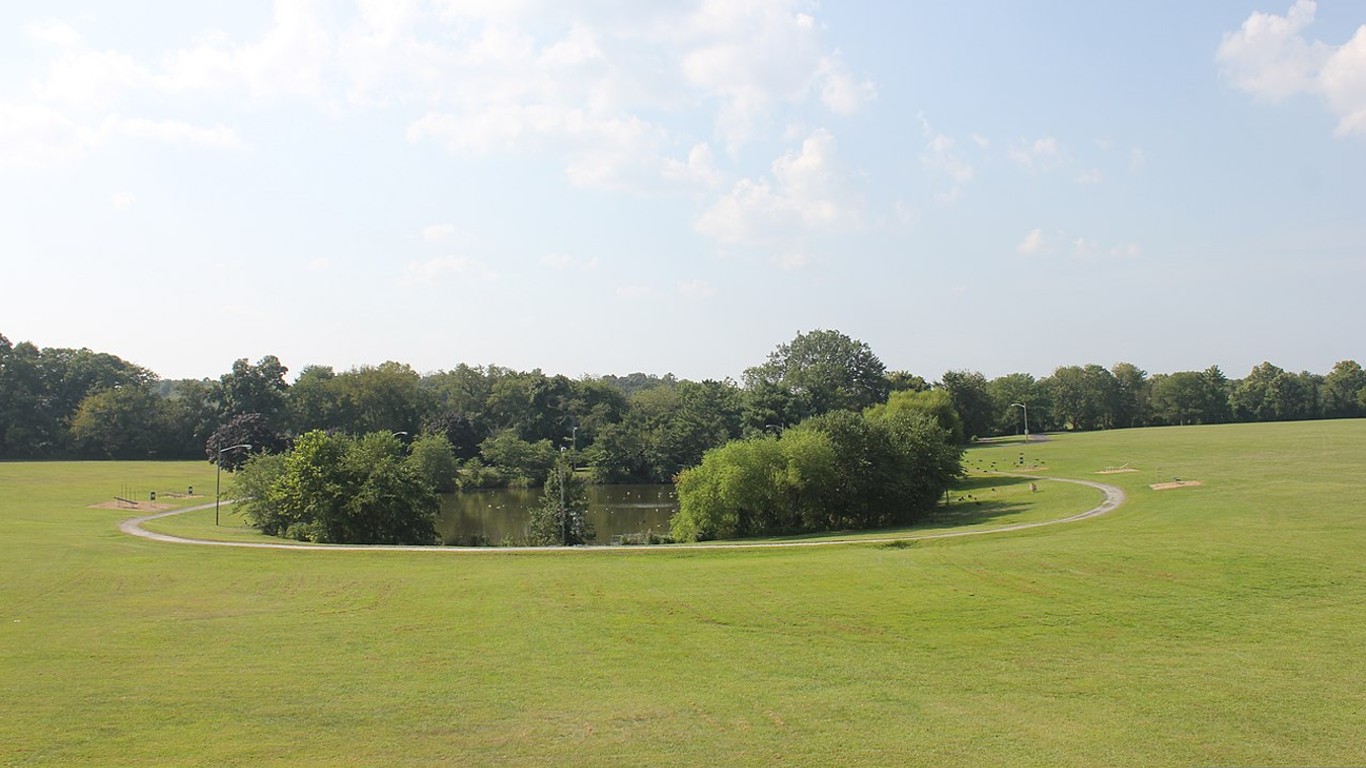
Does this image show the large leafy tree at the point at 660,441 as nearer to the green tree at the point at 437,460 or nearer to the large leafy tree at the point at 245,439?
the green tree at the point at 437,460

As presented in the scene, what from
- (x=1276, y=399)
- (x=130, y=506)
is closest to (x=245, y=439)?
(x=130, y=506)

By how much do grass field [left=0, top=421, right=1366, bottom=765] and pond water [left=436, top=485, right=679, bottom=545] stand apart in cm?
2847

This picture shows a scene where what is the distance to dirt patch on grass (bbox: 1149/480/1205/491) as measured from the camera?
161 feet

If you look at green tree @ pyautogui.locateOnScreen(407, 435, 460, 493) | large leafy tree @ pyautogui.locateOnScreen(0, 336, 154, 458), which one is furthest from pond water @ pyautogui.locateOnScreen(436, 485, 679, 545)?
large leafy tree @ pyautogui.locateOnScreen(0, 336, 154, 458)

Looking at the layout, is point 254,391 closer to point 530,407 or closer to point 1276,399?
point 530,407

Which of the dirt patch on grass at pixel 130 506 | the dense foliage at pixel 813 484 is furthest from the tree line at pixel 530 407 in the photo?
the dense foliage at pixel 813 484

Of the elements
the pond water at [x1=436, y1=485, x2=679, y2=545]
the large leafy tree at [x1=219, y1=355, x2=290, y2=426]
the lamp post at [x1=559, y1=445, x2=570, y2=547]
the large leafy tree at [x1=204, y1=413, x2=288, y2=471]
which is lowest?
the pond water at [x1=436, y1=485, x2=679, y2=545]

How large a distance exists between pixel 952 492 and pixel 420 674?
56.6 m

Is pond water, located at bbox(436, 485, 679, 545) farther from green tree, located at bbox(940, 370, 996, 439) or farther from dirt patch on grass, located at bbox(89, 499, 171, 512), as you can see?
green tree, located at bbox(940, 370, 996, 439)

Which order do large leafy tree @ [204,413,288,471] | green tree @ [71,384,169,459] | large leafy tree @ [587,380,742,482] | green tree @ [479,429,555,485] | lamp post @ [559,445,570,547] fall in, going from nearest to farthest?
1. lamp post @ [559,445,570,547]
2. large leafy tree @ [204,413,288,471]
3. green tree @ [479,429,555,485]
4. large leafy tree @ [587,380,742,482]
5. green tree @ [71,384,169,459]

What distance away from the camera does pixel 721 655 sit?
1855 cm

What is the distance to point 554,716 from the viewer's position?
14789 mm

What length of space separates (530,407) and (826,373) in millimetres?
43327

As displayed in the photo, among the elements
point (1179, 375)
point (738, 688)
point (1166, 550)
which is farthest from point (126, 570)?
point (1179, 375)
